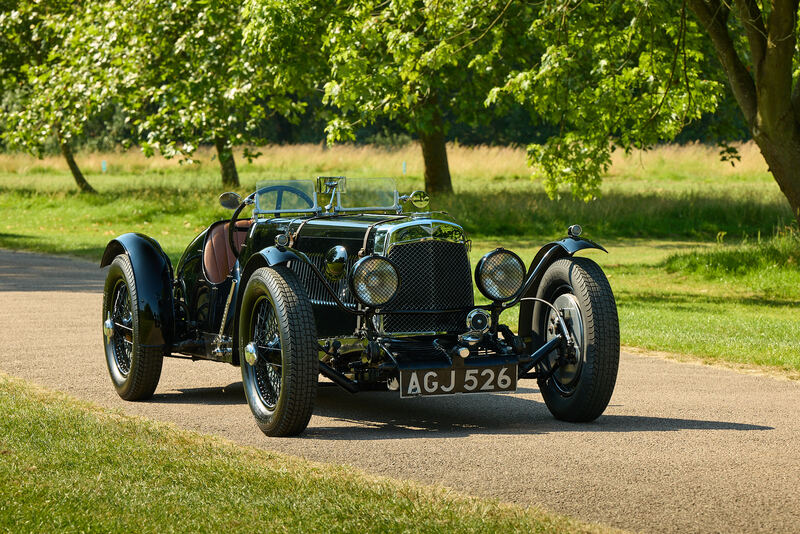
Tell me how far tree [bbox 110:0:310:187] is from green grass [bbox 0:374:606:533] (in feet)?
49.1

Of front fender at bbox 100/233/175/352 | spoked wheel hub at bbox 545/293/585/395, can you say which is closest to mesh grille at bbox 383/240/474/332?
spoked wheel hub at bbox 545/293/585/395

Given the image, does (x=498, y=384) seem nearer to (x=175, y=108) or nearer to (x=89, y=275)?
(x=89, y=275)

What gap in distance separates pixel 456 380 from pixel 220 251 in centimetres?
242

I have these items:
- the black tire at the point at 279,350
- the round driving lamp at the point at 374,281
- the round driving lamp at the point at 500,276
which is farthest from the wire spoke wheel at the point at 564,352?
the black tire at the point at 279,350

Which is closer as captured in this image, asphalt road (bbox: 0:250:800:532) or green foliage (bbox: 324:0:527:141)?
asphalt road (bbox: 0:250:800:532)

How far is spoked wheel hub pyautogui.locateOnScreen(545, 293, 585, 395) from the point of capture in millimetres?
7141

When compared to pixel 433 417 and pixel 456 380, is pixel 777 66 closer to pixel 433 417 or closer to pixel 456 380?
pixel 433 417

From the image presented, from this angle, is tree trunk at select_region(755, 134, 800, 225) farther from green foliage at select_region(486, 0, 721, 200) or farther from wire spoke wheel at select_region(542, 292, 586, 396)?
wire spoke wheel at select_region(542, 292, 586, 396)

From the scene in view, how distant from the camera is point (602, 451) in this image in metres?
6.31

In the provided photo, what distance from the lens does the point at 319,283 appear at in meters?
7.52

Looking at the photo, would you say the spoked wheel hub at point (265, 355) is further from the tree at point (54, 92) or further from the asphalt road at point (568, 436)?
the tree at point (54, 92)

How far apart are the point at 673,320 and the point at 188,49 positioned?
39.4 feet

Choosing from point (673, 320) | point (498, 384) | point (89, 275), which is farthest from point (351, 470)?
point (89, 275)

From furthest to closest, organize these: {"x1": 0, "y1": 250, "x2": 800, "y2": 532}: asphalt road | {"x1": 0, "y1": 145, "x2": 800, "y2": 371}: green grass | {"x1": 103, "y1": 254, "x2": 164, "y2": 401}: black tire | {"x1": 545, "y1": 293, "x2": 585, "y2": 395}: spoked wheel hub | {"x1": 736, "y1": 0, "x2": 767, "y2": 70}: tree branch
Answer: {"x1": 736, "y1": 0, "x2": 767, "y2": 70}: tree branch
{"x1": 0, "y1": 145, "x2": 800, "y2": 371}: green grass
{"x1": 103, "y1": 254, "x2": 164, "y2": 401}: black tire
{"x1": 545, "y1": 293, "x2": 585, "y2": 395}: spoked wheel hub
{"x1": 0, "y1": 250, "x2": 800, "y2": 532}: asphalt road
